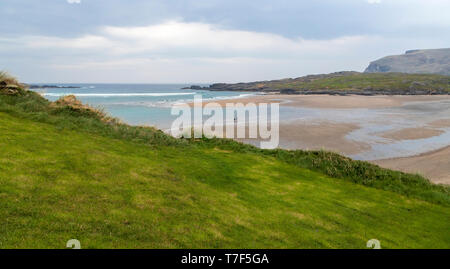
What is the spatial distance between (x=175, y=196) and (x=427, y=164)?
85.3ft

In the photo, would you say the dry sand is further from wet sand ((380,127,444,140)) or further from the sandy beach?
wet sand ((380,127,444,140))

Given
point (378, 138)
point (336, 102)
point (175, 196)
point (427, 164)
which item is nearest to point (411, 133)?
point (378, 138)

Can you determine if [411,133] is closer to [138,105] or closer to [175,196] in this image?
[175,196]

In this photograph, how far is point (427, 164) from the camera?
83.4ft

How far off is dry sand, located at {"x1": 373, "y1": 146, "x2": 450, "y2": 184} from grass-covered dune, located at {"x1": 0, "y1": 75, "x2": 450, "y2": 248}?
28.9 feet

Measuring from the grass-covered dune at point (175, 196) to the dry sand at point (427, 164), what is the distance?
28.9ft

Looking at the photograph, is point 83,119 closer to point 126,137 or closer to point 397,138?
point 126,137

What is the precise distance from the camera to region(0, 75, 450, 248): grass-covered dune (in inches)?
238

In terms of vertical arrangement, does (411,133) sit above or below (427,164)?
above

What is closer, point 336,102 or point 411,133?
point 411,133

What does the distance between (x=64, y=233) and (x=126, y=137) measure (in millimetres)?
9756

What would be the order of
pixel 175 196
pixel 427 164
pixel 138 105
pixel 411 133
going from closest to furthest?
1. pixel 175 196
2. pixel 427 164
3. pixel 411 133
4. pixel 138 105
